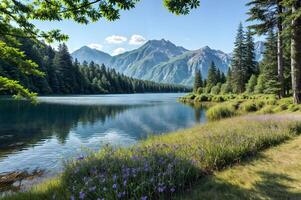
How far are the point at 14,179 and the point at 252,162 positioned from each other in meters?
7.94

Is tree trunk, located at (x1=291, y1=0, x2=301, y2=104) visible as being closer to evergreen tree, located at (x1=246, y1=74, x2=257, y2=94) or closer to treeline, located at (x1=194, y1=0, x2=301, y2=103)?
treeline, located at (x1=194, y1=0, x2=301, y2=103)

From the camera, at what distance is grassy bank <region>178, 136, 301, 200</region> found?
13.5 feet

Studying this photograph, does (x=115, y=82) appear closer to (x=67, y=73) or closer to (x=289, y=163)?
(x=67, y=73)

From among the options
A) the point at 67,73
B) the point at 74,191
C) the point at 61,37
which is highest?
the point at 67,73

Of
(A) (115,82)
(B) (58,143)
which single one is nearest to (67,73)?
(A) (115,82)

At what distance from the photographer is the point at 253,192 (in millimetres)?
4191

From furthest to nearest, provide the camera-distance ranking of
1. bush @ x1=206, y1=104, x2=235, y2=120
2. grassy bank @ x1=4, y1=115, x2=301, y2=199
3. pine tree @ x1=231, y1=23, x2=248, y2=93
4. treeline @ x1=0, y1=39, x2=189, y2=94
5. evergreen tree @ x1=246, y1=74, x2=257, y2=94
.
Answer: treeline @ x1=0, y1=39, x2=189, y2=94 → pine tree @ x1=231, y1=23, x2=248, y2=93 → evergreen tree @ x1=246, y1=74, x2=257, y2=94 → bush @ x1=206, y1=104, x2=235, y2=120 → grassy bank @ x1=4, y1=115, x2=301, y2=199

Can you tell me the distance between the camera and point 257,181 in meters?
4.71

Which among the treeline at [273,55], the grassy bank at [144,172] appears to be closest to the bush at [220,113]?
the treeline at [273,55]

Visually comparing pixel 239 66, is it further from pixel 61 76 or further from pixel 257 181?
pixel 61 76

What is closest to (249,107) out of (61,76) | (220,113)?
(220,113)

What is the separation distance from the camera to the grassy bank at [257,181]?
13.5 feet

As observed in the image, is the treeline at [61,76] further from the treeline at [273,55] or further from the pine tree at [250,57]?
the pine tree at [250,57]

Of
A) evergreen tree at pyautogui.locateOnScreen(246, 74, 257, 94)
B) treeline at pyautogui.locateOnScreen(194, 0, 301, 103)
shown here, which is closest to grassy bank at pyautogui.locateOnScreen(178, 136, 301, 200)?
treeline at pyautogui.locateOnScreen(194, 0, 301, 103)
